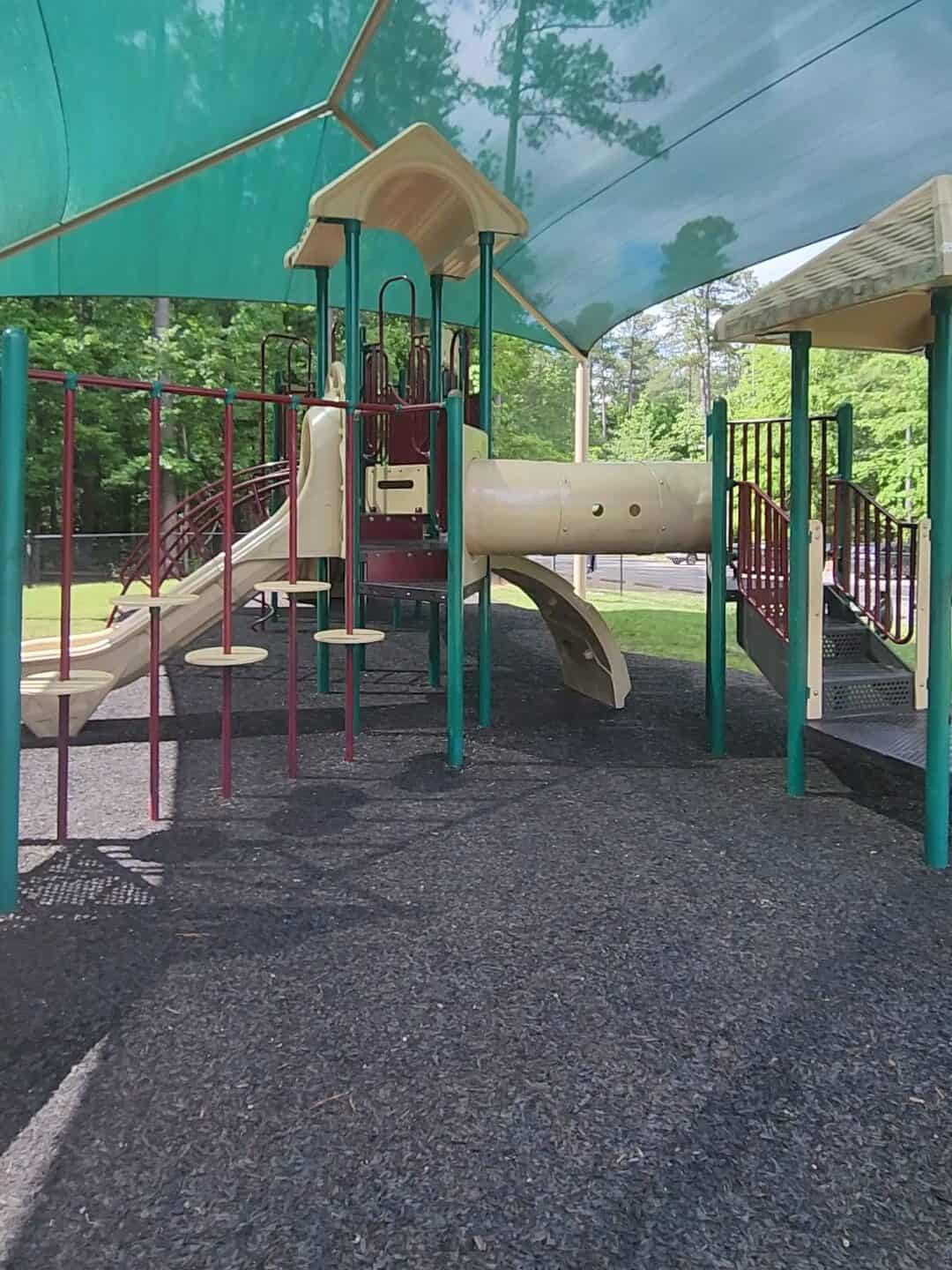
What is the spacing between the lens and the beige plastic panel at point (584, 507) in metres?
7.29

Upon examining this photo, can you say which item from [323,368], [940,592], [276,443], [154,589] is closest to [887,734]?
[940,592]

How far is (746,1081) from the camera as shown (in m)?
2.90

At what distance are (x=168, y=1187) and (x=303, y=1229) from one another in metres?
0.37

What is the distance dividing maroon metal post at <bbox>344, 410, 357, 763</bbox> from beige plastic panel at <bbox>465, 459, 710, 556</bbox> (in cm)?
83

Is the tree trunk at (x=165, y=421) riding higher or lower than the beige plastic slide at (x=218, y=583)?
higher

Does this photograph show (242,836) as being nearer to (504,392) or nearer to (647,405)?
(504,392)

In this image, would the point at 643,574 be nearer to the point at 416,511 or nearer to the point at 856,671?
the point at 416,511

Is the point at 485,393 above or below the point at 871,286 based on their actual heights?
above

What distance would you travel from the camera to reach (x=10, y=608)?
4102mm

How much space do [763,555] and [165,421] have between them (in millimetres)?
23891

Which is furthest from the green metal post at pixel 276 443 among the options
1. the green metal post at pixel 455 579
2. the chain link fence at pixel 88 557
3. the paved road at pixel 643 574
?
the paved road at pixel 643 574

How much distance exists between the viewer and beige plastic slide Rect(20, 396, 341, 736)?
290 inches

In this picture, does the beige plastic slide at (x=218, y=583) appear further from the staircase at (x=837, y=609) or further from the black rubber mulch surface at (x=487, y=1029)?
the staircase at (x=837, y=609)

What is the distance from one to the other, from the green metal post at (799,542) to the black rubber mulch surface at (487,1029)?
56 cm
